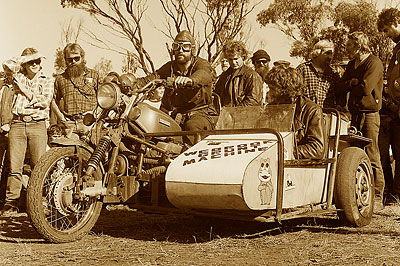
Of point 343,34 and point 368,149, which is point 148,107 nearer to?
point 368,149

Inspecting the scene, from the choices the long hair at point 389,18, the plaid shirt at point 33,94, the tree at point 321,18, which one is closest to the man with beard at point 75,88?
the plaid shirt at point 33,94

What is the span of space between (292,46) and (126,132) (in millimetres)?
23700

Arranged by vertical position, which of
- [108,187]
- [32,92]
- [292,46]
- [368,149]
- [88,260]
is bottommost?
[88,260]

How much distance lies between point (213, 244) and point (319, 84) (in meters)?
3.07

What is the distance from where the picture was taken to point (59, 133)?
743cm

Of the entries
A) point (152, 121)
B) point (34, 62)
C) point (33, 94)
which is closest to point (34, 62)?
point (34, 62)

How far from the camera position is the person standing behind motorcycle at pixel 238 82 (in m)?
7.63

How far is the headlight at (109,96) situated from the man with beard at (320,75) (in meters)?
2.72

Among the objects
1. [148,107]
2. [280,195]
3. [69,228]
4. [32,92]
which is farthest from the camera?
[32,92]

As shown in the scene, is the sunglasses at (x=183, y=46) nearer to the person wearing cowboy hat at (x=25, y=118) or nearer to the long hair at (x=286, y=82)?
the long hair at (x=286, y=82)

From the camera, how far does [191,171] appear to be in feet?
15.8

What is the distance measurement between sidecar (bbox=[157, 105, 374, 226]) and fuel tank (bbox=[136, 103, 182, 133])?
0.45 meters

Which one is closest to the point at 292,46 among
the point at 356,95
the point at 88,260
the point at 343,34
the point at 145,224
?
the point at 343,34

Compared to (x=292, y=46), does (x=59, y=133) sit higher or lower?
lower
